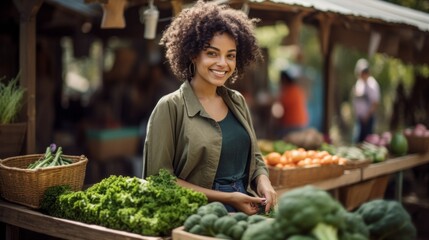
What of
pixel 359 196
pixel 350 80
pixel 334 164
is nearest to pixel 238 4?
pixel 334 164

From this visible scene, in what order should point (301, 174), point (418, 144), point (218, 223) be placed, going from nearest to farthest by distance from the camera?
point (218, 223) < point (301, 174) < point (418, 144)

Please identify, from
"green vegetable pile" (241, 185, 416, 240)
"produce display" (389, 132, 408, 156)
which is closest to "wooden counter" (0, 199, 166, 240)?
"green vegetable pile" (241, 185, 416, 240)

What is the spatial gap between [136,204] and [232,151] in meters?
0.71

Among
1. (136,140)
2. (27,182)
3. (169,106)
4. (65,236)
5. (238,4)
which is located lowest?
(136,140)

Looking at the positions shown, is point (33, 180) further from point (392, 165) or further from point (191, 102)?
point (392, 165)

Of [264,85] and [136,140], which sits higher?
[264,85]

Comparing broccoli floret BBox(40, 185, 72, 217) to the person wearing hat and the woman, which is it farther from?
the person wearing hat

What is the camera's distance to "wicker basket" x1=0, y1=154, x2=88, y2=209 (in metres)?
3.44

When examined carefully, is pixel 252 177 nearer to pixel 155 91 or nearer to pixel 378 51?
pixel 378 51

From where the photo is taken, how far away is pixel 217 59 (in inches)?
132

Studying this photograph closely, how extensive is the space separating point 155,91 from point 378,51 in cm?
495

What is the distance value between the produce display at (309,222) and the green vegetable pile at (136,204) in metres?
→ 0.15

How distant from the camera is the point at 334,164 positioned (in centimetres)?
563

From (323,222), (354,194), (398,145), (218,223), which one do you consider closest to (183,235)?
(218,223)
